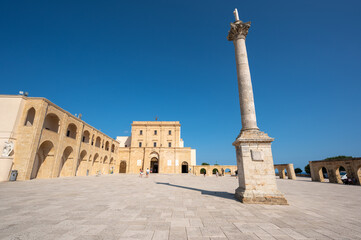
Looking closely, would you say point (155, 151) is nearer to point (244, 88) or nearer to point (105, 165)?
point (105, 165)

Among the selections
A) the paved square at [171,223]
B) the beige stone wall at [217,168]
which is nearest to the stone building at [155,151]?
the beige stone wall at [217,168]

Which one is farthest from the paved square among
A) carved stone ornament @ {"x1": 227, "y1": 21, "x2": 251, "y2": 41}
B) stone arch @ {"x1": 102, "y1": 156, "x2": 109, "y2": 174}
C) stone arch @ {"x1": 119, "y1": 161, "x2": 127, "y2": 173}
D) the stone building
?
stone arch @ {"x1": 119, "y1": 161, "x2": 127, "y2": 173}

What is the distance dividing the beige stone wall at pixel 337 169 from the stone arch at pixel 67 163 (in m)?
34.8

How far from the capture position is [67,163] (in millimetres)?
22562

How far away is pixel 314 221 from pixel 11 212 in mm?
9130

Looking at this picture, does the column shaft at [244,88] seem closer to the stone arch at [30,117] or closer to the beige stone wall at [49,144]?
the beige stone wall at [49,144]

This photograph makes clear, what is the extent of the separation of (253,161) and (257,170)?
407 mm

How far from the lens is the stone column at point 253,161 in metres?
6.62

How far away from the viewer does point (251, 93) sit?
27.5 ft

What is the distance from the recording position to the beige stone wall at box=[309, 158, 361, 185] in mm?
16681

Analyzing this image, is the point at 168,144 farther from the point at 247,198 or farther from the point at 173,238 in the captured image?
the point at 173,238

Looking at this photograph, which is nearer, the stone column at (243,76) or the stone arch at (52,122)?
the stone column at (243,76)

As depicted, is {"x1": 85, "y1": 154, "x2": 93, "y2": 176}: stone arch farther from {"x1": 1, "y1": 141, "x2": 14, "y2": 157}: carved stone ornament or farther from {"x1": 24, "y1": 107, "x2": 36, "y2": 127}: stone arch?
{"x1": 1, "y1": 141, "x2": 14, "y2": 157}: carved stone ornament

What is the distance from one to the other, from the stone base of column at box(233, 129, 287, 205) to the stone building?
31.7 m
